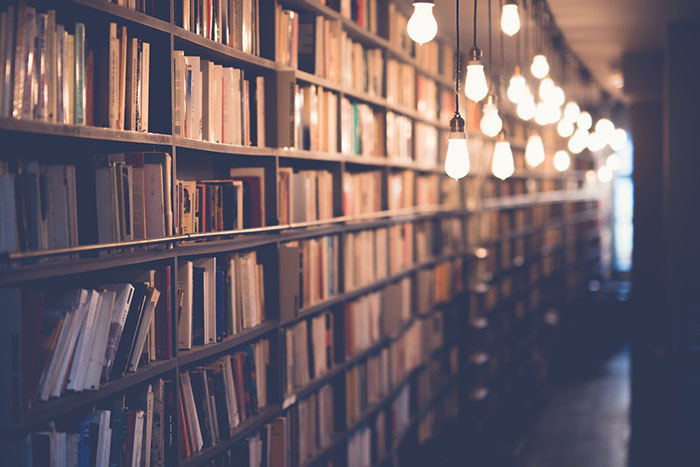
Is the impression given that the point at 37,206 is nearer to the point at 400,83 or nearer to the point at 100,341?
the point at 100,341

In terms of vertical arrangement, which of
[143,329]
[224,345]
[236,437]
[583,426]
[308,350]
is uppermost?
[143,329]

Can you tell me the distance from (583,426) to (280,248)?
15.1ft

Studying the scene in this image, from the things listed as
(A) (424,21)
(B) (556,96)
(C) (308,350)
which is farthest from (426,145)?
(A) (424,21)

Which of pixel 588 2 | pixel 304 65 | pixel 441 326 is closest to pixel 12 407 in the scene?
pixel 304 65

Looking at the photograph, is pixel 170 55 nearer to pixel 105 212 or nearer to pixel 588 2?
pixel 105 212

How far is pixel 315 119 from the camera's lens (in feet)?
11.2

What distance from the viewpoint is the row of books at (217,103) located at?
7.58 feet

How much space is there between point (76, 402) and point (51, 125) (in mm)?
657

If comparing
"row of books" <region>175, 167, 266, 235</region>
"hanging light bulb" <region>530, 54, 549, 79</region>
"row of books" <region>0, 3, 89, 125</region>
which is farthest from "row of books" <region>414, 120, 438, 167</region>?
"row of books" <region>0, 3, 89, 125</region>

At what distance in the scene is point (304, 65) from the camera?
3.31m

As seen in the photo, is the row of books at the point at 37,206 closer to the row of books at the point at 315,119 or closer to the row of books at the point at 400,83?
the row of books at the point at 315,119

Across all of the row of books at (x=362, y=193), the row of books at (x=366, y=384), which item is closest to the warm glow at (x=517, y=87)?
the row of books at (x=362, y=193)

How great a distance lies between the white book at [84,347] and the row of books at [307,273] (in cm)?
118

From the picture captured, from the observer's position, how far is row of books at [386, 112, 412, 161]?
4426 mm
